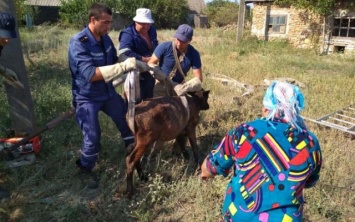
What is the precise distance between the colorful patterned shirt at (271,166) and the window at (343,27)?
15.4 meters

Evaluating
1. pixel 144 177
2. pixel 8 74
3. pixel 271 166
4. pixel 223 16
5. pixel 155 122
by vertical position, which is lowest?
pixel 144 177

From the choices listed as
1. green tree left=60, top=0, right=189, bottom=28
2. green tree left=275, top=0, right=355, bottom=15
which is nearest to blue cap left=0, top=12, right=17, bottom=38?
green tree left=275, top=0, right=355, bottom=15

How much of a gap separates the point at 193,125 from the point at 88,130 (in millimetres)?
1357

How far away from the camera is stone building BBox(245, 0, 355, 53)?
15219mm

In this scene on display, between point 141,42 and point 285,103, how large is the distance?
3.18m

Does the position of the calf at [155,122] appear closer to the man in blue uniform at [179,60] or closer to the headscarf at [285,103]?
the man in blue uniform at [179,60]

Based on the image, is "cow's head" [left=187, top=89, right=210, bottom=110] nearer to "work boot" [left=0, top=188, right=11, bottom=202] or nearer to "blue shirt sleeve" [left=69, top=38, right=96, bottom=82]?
"blue shirt sleeve" [left=69, top=38, right=96, bottom=82]

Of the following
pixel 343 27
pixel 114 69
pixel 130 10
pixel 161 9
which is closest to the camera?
pixel 114 69

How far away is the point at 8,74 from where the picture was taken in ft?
13.3

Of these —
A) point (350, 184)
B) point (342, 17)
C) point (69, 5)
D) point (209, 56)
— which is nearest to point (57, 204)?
point (350, 184)

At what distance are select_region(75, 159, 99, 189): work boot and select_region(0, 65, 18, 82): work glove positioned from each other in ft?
4.19

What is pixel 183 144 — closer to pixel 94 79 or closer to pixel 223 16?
pixel 94 79

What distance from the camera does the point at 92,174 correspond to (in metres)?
4.08

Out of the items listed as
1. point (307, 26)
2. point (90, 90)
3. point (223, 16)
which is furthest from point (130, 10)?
point (90, 90)
